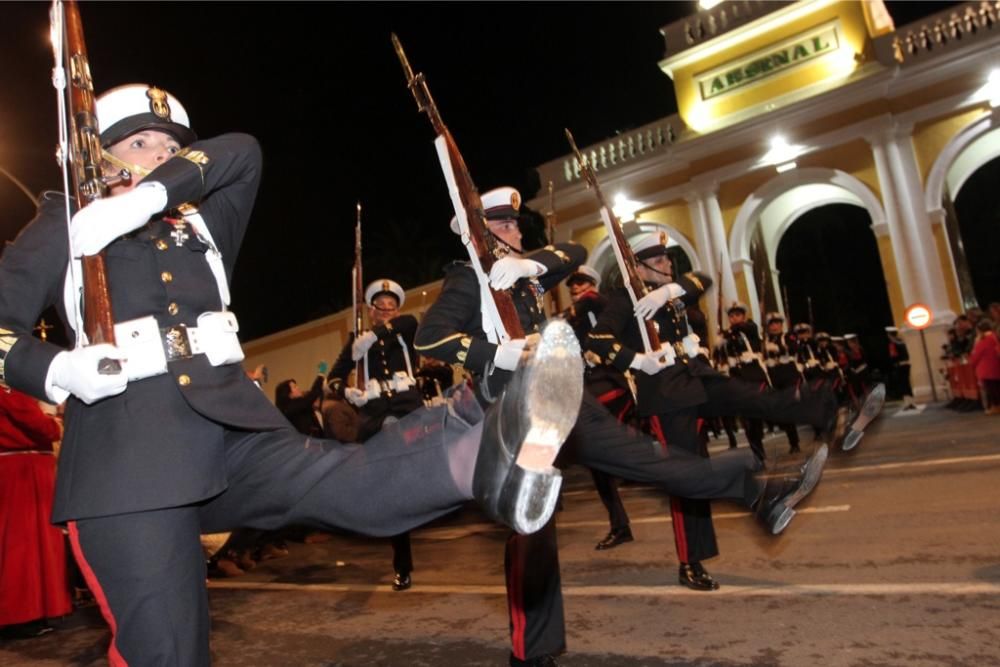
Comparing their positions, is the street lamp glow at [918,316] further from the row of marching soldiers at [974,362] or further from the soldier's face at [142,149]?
the soldier's face at [142,149]

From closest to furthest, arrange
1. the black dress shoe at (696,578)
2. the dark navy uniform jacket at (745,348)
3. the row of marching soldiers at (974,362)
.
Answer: the black dress shoe at (696,578) → the dark navy uniform jacket at (745,348) → the row of marching soldiers at (974,362)

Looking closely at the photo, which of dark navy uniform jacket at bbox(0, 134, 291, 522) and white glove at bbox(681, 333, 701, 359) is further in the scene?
white glove at bbox(681, 333, 701, 359)

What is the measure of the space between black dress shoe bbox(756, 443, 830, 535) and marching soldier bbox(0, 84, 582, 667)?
1.75 metres

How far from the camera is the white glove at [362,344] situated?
725 cm

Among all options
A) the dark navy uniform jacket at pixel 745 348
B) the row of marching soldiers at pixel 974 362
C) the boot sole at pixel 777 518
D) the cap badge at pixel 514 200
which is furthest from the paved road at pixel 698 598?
the row of marching soldiers at pixel 974 362

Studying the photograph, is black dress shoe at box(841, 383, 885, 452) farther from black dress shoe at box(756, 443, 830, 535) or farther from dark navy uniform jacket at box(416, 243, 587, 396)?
dark navy uniform jacket at box(416, 243, 587, 396)

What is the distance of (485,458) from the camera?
1776mm

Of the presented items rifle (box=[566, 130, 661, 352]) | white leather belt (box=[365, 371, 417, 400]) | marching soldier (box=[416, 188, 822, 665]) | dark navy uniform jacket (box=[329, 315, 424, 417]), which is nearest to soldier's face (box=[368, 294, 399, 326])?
dark navy uniform jacket (box=[329, 315, 424, 417])

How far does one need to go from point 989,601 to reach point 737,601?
109cm

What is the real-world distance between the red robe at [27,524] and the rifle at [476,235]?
11.8ft

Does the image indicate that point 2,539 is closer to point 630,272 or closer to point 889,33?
point 630,272

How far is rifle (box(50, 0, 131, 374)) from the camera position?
209 centimetres

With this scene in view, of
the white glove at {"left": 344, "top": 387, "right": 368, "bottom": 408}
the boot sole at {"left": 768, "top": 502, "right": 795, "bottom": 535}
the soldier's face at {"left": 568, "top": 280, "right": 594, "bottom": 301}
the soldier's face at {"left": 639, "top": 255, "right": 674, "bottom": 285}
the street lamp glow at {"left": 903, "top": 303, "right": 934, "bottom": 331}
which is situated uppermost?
the soldier's face at {"left": 568, "top": 280, "right": 594, "bottom": 301}

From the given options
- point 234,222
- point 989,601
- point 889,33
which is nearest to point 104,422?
point 234,222
